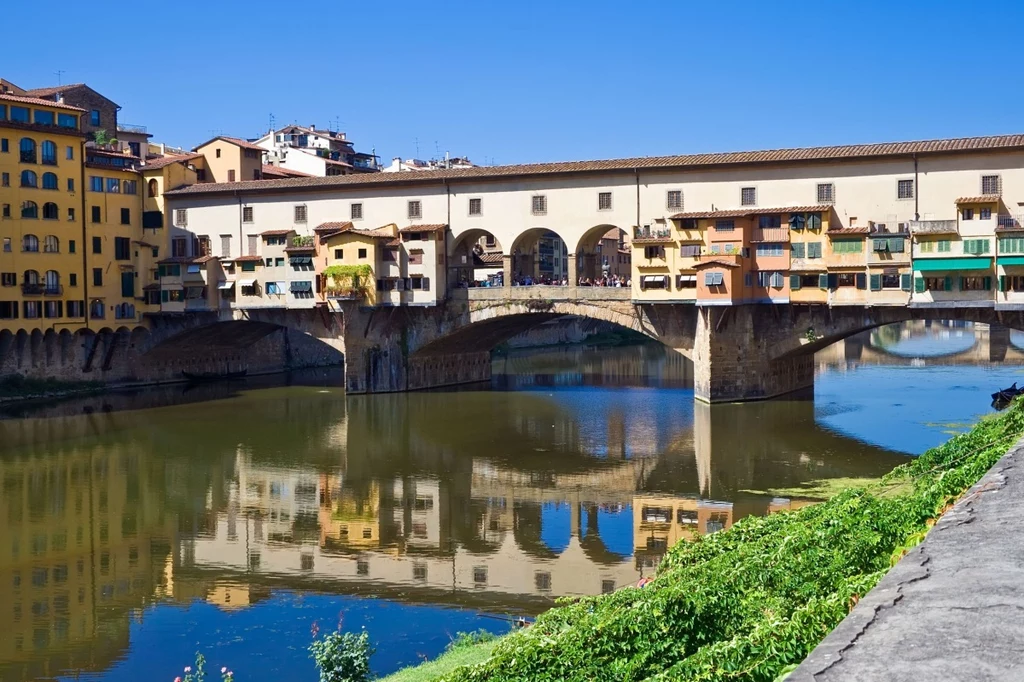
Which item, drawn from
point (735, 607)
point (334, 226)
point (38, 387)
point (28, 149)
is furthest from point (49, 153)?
point (735, 607)

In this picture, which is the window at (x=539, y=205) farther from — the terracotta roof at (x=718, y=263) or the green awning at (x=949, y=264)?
the green awning at (x=949, y=264)

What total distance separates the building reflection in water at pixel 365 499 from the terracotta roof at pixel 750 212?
22.1 feet

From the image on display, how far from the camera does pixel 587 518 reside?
25.0m

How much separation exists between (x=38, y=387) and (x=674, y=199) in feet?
88.3

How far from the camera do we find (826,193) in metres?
38.4

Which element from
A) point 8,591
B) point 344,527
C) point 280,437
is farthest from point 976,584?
point 280,437

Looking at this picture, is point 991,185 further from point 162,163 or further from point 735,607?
point 162,163

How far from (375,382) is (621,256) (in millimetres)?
38419

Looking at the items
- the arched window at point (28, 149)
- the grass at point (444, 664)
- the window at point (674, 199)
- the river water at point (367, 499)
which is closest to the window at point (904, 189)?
the river water at point (367, 499)

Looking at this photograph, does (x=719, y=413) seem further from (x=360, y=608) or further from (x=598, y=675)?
(x=598, y=675)

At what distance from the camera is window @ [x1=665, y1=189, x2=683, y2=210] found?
4056cm

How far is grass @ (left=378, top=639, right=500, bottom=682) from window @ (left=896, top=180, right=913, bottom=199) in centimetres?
2707

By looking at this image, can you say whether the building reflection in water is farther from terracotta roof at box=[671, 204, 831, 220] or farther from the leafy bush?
terracotta roof at box=[671, 204, 831, 220]

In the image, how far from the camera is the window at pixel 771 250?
38903 millimetres
